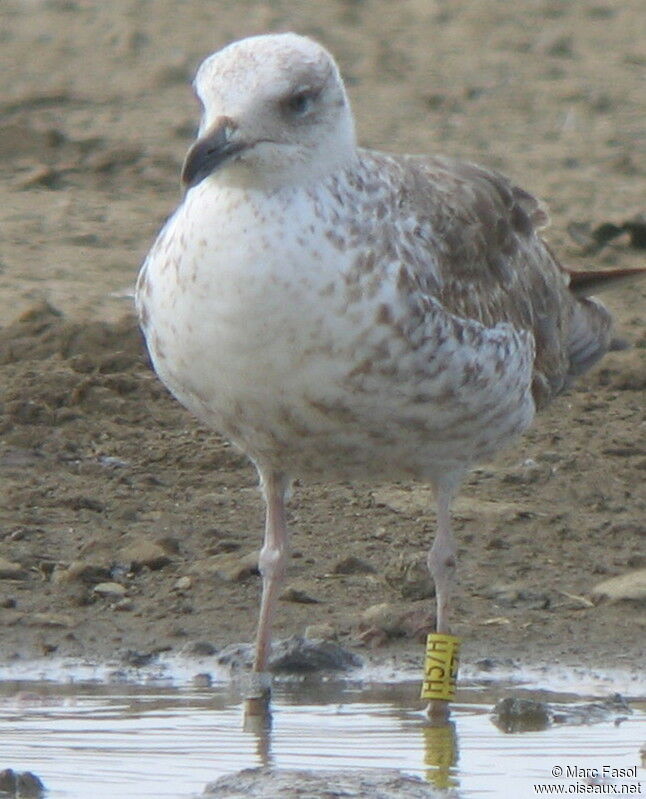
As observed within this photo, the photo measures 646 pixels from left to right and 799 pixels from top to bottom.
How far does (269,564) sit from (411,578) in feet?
2.34

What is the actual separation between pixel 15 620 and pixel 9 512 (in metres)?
0.92

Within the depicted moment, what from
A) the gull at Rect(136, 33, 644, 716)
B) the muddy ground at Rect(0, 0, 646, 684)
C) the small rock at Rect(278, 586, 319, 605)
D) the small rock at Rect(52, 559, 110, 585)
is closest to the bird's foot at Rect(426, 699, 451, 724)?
the gull at Rect(136, 33, 644, 716)

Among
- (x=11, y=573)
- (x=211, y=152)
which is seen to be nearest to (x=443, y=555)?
(x=11, y=573)

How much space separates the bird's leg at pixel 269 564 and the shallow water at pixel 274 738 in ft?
0.31

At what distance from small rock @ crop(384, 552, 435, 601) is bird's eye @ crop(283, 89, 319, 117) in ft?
6.65

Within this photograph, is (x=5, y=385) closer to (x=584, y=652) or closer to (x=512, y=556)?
(x=512, y=556)

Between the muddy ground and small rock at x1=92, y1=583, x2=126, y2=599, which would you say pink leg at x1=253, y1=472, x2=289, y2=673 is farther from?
small rock at x1=92, y1=583, x2=126, y2=599

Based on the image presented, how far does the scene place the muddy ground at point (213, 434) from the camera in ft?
26.5

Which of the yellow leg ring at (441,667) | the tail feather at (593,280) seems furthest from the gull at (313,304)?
the tail feather at (593,280)

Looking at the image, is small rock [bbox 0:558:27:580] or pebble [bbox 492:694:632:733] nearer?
pebble [bbox 492:694:632:733]

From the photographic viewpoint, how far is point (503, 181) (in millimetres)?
8305

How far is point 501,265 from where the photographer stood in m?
8.02

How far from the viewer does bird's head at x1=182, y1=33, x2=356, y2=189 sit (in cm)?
648

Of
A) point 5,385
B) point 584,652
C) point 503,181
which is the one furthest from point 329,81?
point 5,385
